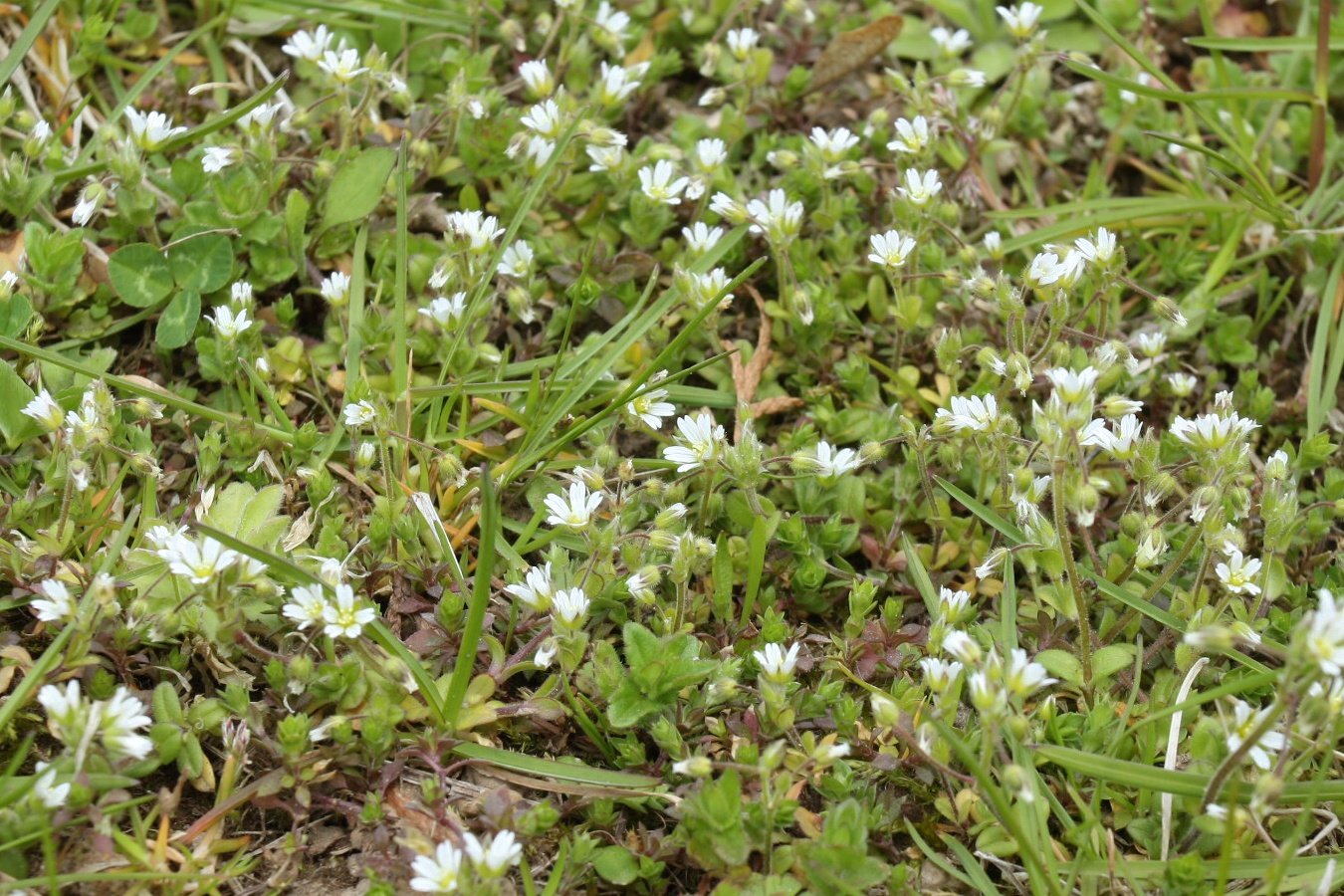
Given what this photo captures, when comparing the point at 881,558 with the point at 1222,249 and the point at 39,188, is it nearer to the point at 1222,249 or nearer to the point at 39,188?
the point at 1222,249

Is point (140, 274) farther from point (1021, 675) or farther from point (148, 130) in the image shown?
point (1021, 675)

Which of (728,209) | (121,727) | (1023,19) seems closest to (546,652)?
(121,727)

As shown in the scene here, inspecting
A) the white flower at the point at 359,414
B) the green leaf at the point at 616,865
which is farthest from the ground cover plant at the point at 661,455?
the white flower at the point at 359,414

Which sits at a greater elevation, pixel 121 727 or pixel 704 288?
pixel 704 288

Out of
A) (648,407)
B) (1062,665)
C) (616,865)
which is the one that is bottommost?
(616,865)

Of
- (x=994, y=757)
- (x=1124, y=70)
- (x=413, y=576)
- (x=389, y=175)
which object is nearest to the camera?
(x=994, y=757)

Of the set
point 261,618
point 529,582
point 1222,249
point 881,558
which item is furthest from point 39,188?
point 1222,249

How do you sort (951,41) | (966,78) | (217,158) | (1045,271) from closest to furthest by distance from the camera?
(1045,271), (217,158), (966,78), (951,41)
